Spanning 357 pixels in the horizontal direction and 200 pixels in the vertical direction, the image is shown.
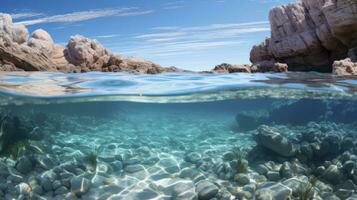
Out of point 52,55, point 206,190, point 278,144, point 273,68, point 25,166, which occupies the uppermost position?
point 52,55

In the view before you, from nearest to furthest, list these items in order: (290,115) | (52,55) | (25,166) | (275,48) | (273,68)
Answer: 1. (25,166)
2. (290,115)
3. (273,68)
4. (52,55)
5. (275,48)

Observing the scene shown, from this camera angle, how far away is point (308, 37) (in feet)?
104

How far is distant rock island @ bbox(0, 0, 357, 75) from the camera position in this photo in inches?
796

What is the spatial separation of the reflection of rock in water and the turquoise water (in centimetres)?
5

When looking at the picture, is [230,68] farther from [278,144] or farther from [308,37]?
[278,144]

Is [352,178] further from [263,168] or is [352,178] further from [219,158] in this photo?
[219,158]

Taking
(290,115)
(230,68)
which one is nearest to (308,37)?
(230,68)

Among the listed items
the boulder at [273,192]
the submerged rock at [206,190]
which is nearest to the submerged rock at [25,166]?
the submerged rock at [206,190]

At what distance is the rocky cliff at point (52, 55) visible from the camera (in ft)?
62.5

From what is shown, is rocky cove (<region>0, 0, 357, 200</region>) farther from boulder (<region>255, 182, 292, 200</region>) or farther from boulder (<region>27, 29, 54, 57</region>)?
boulder (<region>27, 29, 54, 57</region>)

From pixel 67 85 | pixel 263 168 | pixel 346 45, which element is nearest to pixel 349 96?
pixel 263 168

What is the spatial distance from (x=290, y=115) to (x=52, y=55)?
758 inches

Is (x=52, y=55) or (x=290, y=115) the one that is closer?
(x=290, y=115)

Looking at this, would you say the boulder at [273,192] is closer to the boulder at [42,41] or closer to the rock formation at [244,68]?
the rock formation at [244,68]
